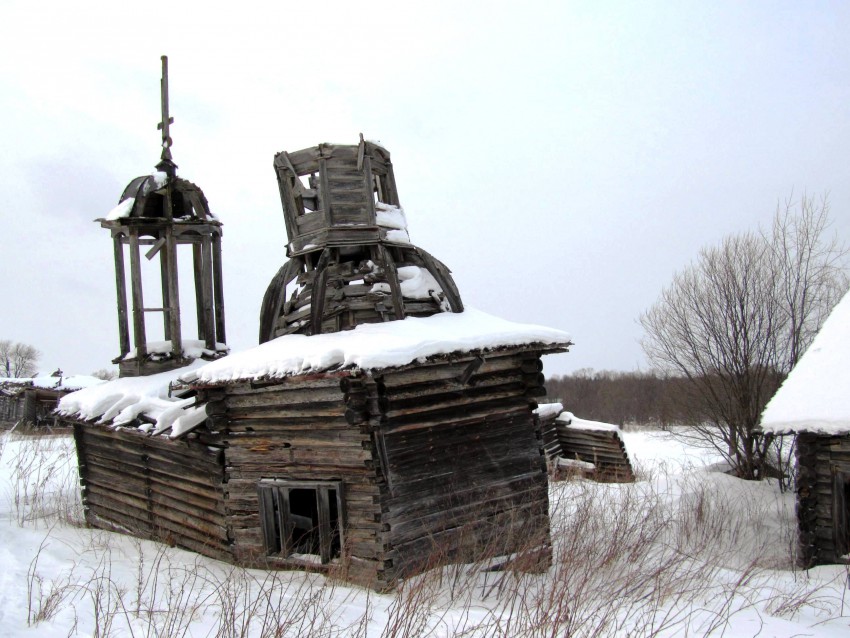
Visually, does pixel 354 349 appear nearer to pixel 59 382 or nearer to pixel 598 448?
pixel 598 448

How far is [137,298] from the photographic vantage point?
41.6 ft

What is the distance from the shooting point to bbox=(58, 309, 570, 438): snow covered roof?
670 centimetres

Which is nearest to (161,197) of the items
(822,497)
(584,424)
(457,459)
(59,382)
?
(457,459)

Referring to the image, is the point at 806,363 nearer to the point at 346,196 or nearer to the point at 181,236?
the point at 346,196

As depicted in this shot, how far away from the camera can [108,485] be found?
1177 centimetres

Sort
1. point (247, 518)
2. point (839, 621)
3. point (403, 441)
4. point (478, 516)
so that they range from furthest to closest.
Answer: point (247, 518) < point (478, 516) < point (403, 441) < point (839, 621)

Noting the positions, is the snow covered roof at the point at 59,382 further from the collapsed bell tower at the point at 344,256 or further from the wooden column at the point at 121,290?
the collapsed bell tower at the point at 344,256

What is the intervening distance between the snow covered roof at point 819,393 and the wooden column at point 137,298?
11.2 m

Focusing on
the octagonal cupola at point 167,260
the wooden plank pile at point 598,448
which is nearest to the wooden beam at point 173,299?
the octagonal cupola at point 167,260

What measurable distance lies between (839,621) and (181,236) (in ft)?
39.8

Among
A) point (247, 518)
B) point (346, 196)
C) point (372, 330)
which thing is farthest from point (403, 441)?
point (346, 196)

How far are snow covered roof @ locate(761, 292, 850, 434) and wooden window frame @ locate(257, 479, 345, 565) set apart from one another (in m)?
6.84

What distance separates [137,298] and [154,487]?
401cm

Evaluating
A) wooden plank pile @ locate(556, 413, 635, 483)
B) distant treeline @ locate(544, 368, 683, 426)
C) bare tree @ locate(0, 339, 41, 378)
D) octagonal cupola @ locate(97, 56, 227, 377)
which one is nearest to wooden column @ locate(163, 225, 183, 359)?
octagonal cupola @ locate(97, 56, 227, 377)
